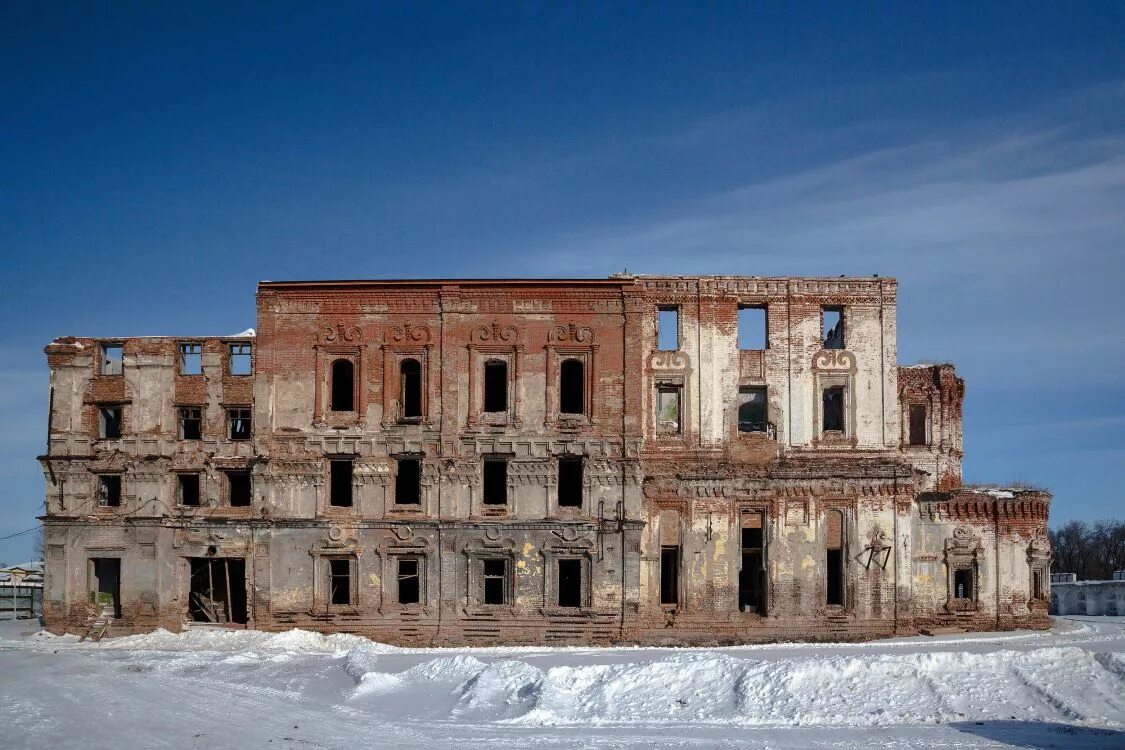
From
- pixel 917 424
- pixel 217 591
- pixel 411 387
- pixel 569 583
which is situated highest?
pixel 411 387

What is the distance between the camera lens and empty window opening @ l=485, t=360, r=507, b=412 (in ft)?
109

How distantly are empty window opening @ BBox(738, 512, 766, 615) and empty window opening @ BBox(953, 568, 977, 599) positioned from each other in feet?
20.8

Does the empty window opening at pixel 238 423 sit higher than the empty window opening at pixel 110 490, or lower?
higher

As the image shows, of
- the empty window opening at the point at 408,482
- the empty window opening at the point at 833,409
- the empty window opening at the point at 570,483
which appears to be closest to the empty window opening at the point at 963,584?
the empty window opening at the point at 833,409

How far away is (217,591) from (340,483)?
17.2 feet

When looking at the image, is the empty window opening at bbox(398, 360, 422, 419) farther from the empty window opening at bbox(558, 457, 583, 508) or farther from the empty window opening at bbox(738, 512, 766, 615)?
the empty window opening at bbox(738, 512, 766, 615)

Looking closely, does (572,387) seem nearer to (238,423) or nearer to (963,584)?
(238,423)

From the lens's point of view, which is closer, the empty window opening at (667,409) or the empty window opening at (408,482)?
the empty window opening at (408,482)

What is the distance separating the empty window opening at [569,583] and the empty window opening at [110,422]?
14.9 m

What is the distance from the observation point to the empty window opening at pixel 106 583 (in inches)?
1294

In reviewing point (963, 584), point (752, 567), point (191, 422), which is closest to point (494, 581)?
point (752, 567)

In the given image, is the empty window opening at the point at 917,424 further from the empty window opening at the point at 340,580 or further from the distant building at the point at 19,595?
the distant building at the point at 19,595

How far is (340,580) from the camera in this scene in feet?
107

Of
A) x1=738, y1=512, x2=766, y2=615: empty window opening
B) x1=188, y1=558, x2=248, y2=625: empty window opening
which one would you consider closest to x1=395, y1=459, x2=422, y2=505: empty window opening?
x1=188, y1=558, x2=248, y2=625: empty window opening
